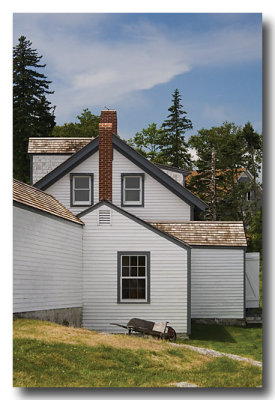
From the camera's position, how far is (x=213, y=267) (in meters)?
18.4

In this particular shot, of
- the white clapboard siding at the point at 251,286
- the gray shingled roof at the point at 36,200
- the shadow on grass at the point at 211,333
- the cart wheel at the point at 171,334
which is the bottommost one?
the shadow on grass at the point at 211,333

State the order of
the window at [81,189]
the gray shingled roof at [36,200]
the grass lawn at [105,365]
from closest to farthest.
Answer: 1. the grass lawn at [105,365]
2. the gray shingled roof at [36,200]
3. the window at [81,189]

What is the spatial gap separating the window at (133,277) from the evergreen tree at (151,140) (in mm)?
2338

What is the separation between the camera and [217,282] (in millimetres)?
18312

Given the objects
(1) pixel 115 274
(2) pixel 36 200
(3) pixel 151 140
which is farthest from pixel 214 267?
(2) pixel 36 200

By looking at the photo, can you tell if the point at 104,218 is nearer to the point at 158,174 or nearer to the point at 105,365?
the point at 158,174

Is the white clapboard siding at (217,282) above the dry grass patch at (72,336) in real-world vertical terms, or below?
above

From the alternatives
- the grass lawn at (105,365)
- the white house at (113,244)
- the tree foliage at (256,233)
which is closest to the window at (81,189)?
the white house at (113,244)

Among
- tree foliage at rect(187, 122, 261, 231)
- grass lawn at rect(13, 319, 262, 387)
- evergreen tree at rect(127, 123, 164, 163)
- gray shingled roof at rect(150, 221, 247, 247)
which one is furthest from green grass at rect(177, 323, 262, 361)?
evergreen tree at rect(127, 123, 164, 163)

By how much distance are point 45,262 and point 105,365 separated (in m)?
2.79

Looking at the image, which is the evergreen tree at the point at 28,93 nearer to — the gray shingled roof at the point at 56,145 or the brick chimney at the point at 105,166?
the gray shingled roof at the point at 56,145

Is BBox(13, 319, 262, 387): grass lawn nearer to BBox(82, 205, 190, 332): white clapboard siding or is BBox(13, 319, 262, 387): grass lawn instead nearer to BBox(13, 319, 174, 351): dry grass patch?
BBox(13, 319, 174, 351): dry grass patch

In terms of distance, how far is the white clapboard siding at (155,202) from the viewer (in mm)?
19188

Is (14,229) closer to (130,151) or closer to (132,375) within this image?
(132,375)
